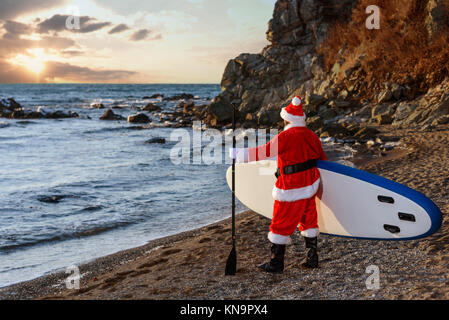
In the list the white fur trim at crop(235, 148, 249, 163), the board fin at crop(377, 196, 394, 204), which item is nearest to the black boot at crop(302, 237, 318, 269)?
the board fin at crop(377, 196, 394, 204)

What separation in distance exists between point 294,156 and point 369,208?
1330 mm

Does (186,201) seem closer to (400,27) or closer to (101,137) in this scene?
(101,137)

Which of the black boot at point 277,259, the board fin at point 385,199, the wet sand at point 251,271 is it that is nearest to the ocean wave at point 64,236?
the wet sand at point 251,271

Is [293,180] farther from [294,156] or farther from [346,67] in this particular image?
[346,67]

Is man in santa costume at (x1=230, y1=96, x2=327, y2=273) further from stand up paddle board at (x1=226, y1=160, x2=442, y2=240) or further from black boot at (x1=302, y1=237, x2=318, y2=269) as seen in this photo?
stand up paddle board at (x1=226, y1=160, x2=442, y2=240)

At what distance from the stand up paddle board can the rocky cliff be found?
11.6m

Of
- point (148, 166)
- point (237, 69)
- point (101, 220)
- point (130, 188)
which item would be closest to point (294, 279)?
point (101, 220)

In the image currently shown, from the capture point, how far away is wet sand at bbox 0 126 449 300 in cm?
394

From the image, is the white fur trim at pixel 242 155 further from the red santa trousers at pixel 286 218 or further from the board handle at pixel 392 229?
the board handle at pixel 392 229

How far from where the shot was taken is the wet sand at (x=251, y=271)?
394 cm

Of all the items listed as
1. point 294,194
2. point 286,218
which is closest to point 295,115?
point 294,194

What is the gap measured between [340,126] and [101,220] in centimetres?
1161

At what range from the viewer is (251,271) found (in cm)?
471
